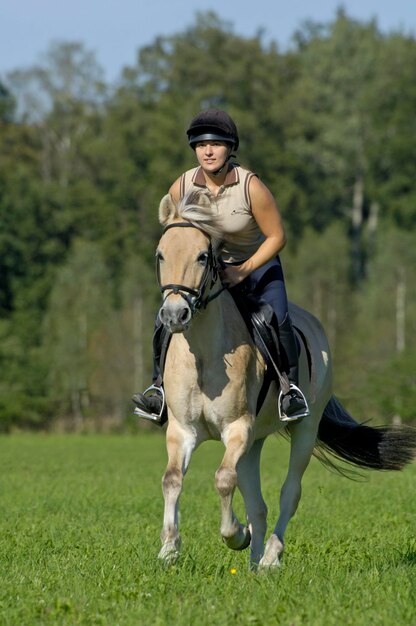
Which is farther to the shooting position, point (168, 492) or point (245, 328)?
point (245, 328)

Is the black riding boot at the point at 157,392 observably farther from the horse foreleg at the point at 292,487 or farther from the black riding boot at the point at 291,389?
the horse foreleg at the point at 292,487

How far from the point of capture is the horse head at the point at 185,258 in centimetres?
773

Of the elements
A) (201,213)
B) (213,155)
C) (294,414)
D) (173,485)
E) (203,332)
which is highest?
(213,155)

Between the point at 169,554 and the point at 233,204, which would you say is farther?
the point at 233,204

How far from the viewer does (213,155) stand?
349 inches

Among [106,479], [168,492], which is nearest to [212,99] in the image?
[106,479]

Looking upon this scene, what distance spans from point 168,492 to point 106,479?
41.6ft

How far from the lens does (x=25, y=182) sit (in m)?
72.9

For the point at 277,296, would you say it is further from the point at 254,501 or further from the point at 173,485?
the point at 173,485

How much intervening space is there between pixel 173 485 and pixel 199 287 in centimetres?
131

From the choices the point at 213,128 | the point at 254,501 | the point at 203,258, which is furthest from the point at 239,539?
the point at 213,128

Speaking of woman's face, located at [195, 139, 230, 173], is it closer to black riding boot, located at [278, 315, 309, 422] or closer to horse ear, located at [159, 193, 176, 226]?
horse ear, located at [159, 193, 176, 226]

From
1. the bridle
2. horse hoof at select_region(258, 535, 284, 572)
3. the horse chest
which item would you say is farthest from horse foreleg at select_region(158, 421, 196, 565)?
the bridle

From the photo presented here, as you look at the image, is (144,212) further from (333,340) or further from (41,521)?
(41,521)
